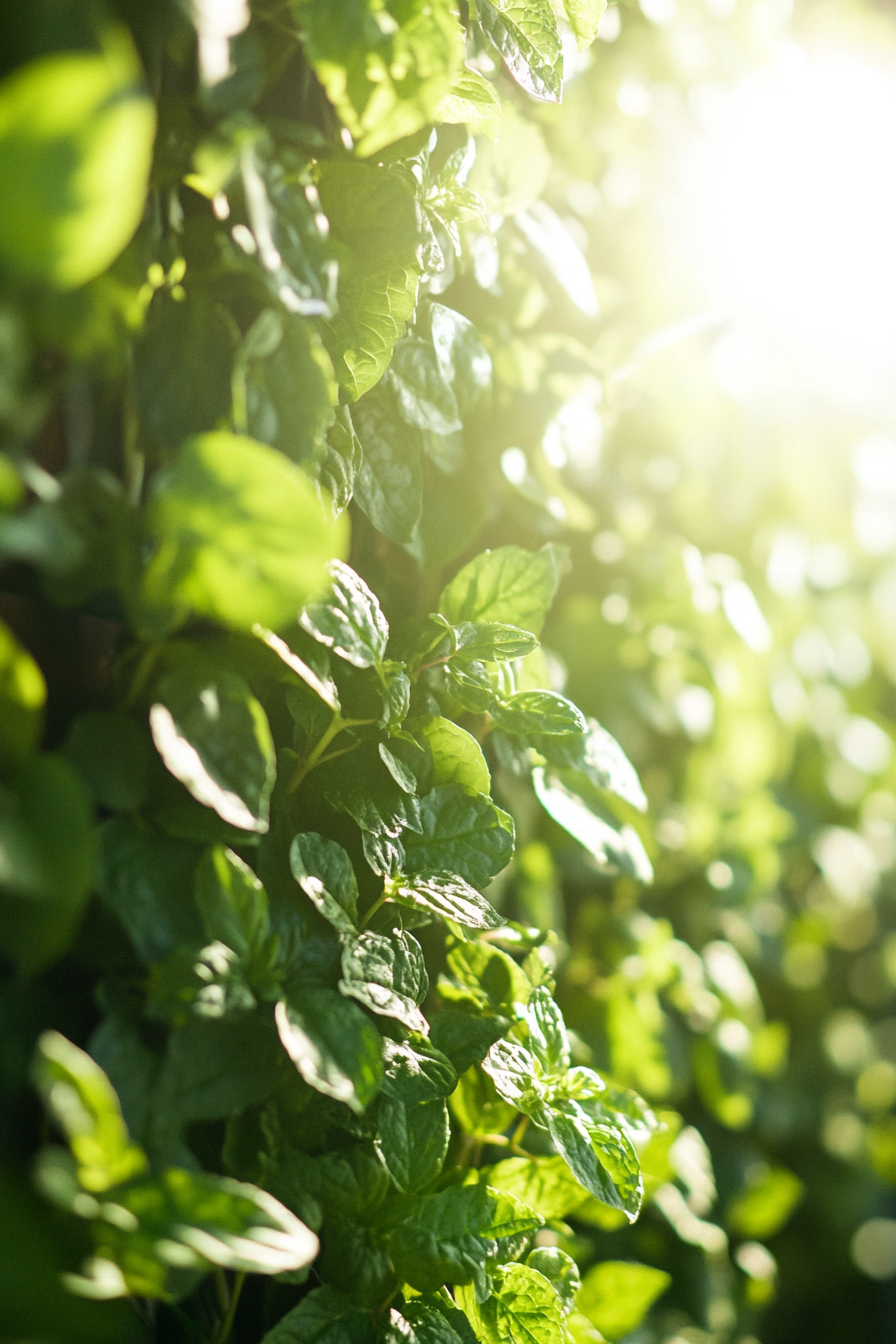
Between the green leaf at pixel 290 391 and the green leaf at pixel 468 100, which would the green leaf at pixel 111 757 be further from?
the green leaf at pixel 468 100

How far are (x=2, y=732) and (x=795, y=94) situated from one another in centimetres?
126

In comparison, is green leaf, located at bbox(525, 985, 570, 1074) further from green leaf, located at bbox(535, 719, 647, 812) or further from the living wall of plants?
green leaf, located at bbox(535, 719, 647, 812)

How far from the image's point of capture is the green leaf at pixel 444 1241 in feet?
1.46

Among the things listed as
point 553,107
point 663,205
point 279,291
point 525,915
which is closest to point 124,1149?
point 279,291

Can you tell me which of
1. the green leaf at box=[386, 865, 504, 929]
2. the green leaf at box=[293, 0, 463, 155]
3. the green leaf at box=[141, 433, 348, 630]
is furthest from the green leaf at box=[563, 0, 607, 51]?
the green leaf at box=[386, 865, 504, 929]

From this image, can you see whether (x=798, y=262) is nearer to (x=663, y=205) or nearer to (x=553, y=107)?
(x=663, y=205)

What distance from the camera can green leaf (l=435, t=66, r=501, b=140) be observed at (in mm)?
458

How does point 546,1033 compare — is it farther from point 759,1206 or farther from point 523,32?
point 759,1206

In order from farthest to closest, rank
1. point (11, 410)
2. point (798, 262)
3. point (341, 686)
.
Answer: point (798, 262) < point (341, 686) < point (11, 410)

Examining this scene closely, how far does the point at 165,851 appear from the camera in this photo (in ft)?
1.29

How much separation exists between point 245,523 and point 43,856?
13cm

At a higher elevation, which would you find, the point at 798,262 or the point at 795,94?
the point at 795,94

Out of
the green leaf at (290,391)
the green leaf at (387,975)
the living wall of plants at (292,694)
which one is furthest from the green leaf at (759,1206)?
the green leaf at (290,391)

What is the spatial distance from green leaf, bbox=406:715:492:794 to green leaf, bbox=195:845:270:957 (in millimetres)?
142
